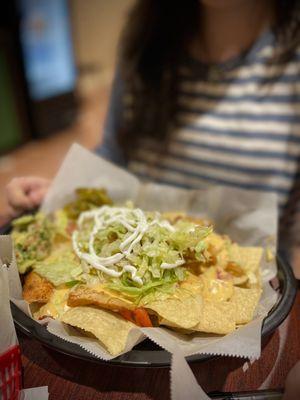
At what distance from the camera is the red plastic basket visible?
24.9 inches

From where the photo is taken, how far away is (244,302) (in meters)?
0.85

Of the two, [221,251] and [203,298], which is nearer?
[203,298]

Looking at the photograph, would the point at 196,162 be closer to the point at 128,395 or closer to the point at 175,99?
the point at 175,99

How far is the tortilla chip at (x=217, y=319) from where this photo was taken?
778mm

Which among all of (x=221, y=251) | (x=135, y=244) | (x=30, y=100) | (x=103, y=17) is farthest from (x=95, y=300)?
(x=103, y=17)

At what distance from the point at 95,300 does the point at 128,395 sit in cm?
19

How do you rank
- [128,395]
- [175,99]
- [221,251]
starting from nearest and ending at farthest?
[128,395], [221,251], [175,99]

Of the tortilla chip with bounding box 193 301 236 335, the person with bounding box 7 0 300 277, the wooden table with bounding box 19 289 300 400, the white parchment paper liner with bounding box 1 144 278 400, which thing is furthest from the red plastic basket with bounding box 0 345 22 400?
the person with bounding box 7 0 300 277

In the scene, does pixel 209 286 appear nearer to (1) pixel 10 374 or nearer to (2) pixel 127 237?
(2) pixel 127 237

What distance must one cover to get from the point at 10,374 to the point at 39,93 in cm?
398

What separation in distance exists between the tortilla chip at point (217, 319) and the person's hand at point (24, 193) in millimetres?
627

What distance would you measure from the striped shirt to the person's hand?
26.4 inches

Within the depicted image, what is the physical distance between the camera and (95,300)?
0.79 meters

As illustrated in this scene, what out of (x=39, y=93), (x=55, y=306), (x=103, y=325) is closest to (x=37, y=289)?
(x=55, y=306)
